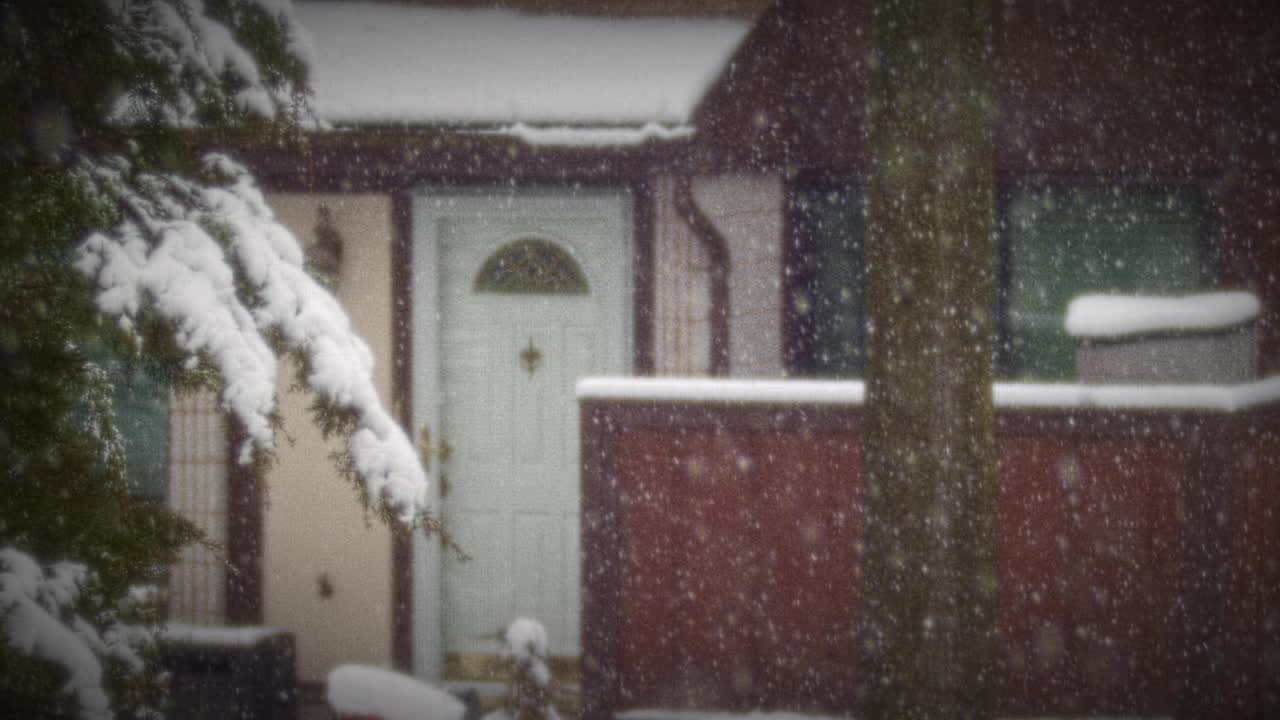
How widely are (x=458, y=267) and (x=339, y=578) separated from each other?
2116mm

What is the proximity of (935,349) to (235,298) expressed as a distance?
171 centimetres

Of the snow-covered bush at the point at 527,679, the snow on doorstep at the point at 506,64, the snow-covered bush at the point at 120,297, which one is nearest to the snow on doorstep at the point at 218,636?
the snow-covered bush at the point at 527,679

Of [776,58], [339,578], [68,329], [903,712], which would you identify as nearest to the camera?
[68,329]

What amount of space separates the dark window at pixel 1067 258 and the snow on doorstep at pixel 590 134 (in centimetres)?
224

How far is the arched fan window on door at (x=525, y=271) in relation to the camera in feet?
18.1

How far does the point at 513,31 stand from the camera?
5.69 m

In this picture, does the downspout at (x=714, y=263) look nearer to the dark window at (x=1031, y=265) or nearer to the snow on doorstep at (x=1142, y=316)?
the dark window at (x=1031, y=265)

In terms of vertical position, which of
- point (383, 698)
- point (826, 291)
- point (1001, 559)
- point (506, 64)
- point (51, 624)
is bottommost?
point (383, 698)

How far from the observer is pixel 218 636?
4625mm

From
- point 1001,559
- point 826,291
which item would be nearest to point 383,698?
point 1001,559

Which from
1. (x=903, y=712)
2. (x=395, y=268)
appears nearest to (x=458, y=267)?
(x=395, y=268)

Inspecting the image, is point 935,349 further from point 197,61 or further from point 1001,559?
point 197,61

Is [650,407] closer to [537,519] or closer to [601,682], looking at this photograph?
[601,682]

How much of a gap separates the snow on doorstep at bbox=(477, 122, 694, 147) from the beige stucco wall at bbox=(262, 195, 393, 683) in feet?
4.44
